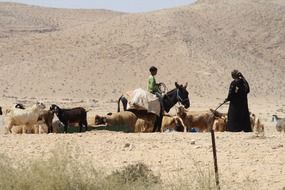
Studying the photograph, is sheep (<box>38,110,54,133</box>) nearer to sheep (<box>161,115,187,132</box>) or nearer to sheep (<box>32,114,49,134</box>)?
sheep (<box>32,114,49,134</box>)

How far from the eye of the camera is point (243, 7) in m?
77.1

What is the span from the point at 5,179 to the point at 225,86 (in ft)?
150

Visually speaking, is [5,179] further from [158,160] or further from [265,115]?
[265,115]

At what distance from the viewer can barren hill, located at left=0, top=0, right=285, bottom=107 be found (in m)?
53.8

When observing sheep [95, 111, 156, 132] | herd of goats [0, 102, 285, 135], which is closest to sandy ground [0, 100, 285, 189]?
herd of goats [0, 102, 285, 135]

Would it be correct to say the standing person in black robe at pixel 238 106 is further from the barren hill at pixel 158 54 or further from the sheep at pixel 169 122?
the barren hill at pixel 158 54

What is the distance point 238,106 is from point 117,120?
346 centimetres

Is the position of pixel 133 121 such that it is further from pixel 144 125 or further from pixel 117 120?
pixel 117 120

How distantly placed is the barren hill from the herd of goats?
2538 centimetres

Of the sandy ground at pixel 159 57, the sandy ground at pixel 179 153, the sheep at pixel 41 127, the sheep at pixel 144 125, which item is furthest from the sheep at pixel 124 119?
the sandy ground at pixel 159 57

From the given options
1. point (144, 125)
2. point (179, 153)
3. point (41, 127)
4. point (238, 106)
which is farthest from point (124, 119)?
point (179, 153)

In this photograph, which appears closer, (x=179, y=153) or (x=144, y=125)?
(x=179, y=153)

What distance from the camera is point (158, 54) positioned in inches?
2386

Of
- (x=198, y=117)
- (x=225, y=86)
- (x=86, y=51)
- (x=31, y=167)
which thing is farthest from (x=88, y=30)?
(x=31, y=167)
